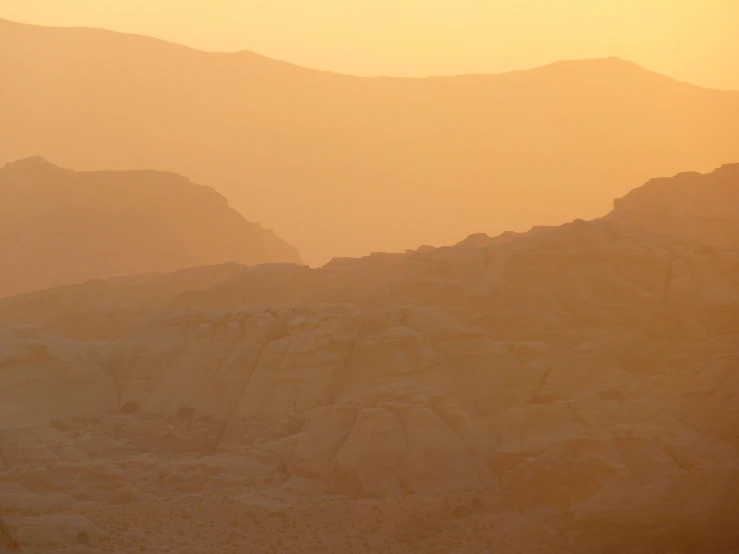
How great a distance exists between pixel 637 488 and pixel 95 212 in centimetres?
7076

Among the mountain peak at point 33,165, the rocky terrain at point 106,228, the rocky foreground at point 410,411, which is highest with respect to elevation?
the mountain peak at point 33,165

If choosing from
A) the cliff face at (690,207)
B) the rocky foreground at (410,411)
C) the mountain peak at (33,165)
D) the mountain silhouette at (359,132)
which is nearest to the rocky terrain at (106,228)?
the mountain peak at (33,165)

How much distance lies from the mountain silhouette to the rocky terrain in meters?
29.8

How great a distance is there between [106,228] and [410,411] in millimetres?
61491

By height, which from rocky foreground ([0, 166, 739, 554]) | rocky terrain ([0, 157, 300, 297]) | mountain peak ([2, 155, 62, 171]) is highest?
mountain peak ([2, 155, 62, 171])

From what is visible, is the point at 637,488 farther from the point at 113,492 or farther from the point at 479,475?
the point at 113,492

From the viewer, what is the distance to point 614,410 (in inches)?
1496

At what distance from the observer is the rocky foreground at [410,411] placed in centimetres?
3184

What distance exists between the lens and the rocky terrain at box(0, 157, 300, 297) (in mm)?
90812

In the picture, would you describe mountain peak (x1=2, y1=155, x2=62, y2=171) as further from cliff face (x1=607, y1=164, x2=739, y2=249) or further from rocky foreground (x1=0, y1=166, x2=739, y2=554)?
cliff face (x1=607, y1=164, x2=739, y2=249)

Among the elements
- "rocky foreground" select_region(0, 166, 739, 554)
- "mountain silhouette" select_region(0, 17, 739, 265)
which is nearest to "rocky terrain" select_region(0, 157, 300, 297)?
"mountain silhouette" select_region(0, 17, 739, 265)

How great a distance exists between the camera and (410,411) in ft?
122

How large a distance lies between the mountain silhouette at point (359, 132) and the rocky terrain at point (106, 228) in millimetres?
29809

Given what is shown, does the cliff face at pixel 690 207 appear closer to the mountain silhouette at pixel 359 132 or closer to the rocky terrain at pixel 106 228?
the rocky terrain at pixel 106 228
